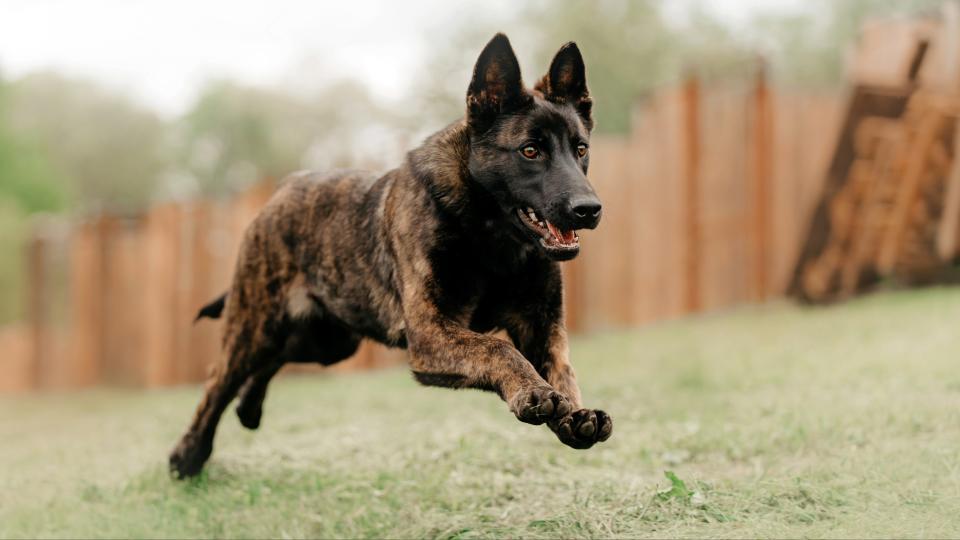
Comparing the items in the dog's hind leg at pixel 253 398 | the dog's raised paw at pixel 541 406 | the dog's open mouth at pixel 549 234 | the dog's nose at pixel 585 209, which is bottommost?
the dog's hind leg at pixel 253 398

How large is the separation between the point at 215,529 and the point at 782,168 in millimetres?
8703

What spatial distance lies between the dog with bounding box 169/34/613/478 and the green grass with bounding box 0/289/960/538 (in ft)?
2.65

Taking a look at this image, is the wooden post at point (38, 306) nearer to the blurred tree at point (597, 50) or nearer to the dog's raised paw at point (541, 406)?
the blurred tree at point (597, 50)

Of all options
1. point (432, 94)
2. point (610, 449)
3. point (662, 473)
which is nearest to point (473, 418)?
point (610, 449)

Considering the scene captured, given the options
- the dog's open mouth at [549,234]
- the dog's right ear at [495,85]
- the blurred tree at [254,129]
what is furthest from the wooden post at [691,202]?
the blurred tree at [254,129]

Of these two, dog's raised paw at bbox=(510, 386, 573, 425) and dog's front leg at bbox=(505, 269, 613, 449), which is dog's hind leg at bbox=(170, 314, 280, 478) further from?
dog's raised paw at bbox=(510, 386, 573, 425)

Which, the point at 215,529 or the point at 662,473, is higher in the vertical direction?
the point at 662,473

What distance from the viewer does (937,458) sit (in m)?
4.65

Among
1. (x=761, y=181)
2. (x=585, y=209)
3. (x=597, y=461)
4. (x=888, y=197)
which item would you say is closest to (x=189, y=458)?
(x=597, y=461)

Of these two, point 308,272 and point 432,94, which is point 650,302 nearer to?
point 308,272

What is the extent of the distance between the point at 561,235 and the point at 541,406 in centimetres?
80

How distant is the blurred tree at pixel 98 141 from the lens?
35094 mm

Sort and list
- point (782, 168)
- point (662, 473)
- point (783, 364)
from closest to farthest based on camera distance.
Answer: point (662, 473) < point (783, 364) < point (782, 168)

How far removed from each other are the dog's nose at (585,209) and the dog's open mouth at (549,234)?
12cm
